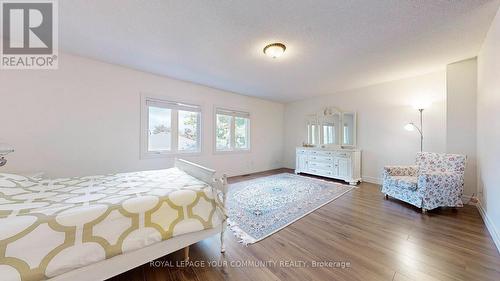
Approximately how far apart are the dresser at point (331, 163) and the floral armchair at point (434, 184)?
115 cm

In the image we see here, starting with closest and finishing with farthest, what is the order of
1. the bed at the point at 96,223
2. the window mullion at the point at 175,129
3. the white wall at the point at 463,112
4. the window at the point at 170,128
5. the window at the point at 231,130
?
the bed at the point at 96,223 < the white wall at the point at 463,112 < the window at the point at 170,128 < the window mullion at the point at 175,129 < the window at the point at 231,130

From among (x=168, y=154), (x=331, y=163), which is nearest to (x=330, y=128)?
(x=331, y=163)

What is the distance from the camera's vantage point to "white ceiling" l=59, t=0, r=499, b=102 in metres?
1.76

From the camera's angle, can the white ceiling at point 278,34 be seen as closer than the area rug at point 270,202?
Yes

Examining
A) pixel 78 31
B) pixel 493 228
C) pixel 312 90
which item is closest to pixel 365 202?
pixel 493 228

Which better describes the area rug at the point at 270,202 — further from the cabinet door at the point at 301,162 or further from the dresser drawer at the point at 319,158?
the cabinet door at the point at 301,162

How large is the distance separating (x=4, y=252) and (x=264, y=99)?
17.6 feet

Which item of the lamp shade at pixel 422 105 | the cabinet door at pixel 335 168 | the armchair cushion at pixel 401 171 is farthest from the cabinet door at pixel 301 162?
the lamp shade at pixel 422 105

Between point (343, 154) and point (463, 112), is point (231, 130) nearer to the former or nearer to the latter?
point (343, 154)

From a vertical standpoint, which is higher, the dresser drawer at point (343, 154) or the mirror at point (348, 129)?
the mirror at point (348, 129)

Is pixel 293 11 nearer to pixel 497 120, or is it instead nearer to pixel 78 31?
pixel 497 120

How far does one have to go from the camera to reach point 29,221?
102 centimetres

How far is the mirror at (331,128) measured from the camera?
15.4 feet

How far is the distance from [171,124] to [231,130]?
159cm
